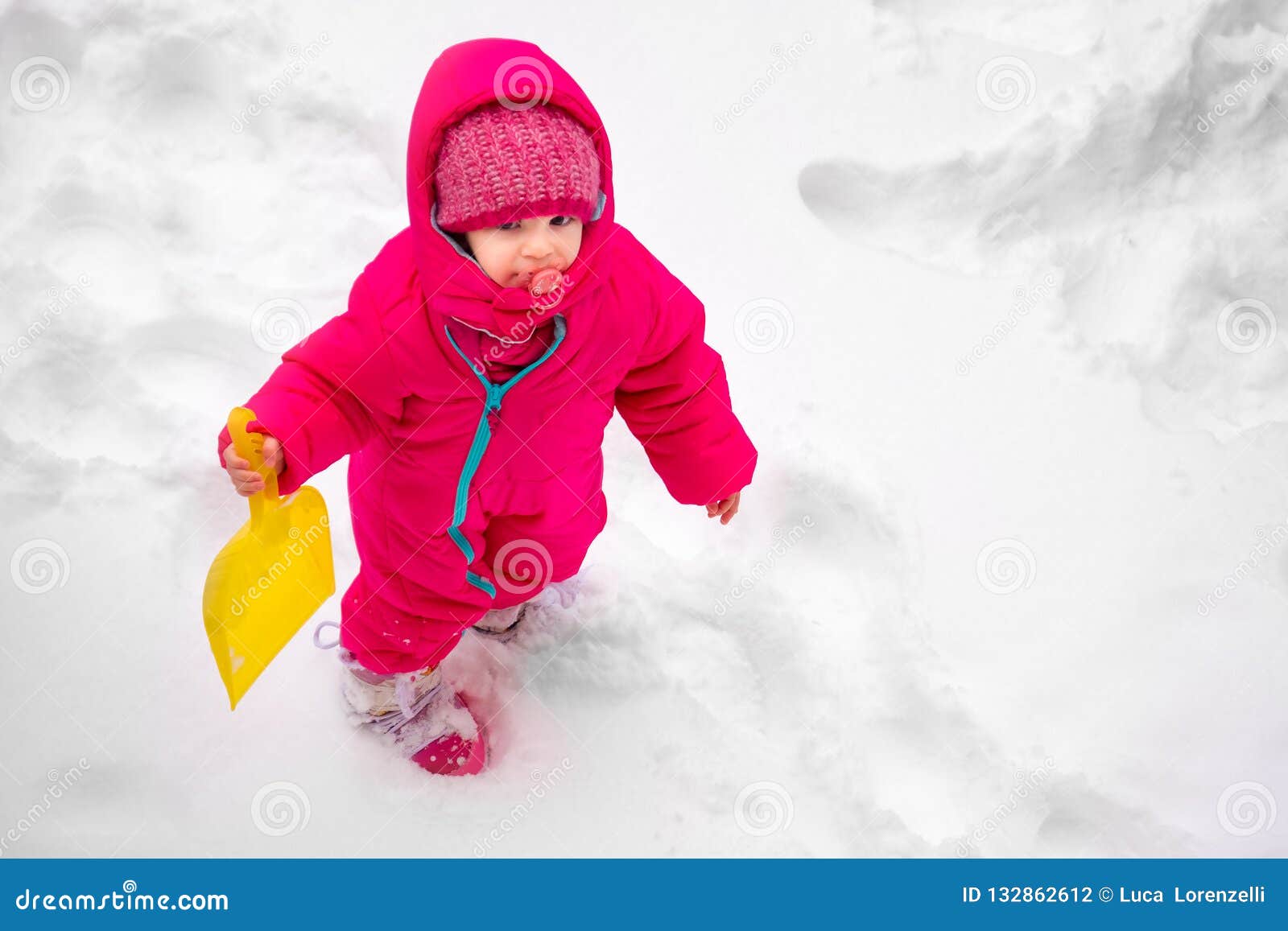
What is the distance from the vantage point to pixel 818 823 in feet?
5.88

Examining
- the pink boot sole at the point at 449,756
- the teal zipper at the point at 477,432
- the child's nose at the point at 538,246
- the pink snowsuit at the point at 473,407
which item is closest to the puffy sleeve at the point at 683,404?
the pink snowsuit at the point at 473,407

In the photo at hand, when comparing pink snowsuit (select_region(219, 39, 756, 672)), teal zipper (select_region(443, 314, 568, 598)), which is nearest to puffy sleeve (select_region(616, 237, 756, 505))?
pink snowsuit (select_region(219, 39, 756, 672))

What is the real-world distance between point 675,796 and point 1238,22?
177cm

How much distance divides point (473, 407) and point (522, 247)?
0.25 meters

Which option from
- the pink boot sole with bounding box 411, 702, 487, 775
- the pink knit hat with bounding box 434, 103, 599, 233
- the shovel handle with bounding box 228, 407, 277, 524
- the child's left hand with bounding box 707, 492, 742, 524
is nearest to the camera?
the pink knit hat with bounding box 434, 103, 599, 233

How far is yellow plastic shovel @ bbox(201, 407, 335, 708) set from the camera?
1450 millimetres

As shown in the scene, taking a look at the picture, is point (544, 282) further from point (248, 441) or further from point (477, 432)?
point (248, 441)

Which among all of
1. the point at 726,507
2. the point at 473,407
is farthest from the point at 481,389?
the point at 726,507

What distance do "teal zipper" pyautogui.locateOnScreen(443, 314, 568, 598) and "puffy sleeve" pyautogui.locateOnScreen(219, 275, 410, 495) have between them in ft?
0.30

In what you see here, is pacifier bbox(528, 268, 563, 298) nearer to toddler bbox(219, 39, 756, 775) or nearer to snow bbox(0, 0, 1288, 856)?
toddler bbox(219, 39, 756, 775)

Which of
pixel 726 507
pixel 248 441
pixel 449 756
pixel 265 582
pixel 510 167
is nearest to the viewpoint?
pixel 510 167

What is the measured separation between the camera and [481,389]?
1389mm

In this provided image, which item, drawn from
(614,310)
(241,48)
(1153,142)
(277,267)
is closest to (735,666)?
(614,310)

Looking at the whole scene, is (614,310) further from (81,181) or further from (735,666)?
(81,181)
